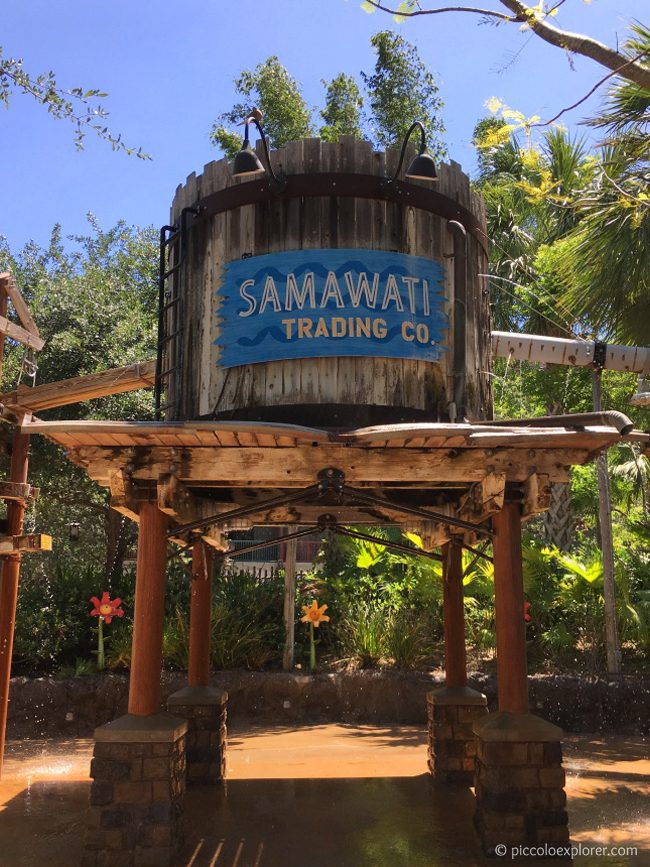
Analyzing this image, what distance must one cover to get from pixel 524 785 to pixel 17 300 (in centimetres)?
793

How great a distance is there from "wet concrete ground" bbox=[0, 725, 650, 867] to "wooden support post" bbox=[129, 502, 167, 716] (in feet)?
4.29

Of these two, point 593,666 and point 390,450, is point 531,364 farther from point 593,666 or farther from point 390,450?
point 390,450

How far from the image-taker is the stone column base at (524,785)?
240 inches

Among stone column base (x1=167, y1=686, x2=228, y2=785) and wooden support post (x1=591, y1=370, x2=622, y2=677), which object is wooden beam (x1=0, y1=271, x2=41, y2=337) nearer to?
stone column base (x1=167, y1=686, x2=228, y2=785)

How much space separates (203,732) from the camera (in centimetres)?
891

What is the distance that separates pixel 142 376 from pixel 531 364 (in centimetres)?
1081

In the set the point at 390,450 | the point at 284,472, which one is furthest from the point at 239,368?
the point at 390,450

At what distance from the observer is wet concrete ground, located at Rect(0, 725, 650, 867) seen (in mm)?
6281

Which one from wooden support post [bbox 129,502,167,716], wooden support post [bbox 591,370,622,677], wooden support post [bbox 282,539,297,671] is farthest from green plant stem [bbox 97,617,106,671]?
wooden support post [bbox 591,370,622,677]

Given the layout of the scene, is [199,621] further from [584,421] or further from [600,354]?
[600,354]

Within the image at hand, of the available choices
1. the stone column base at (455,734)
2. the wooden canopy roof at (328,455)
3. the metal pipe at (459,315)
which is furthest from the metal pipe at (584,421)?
the stone column base at (455,734)

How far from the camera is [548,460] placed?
6.57 m

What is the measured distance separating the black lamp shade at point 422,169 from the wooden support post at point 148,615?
3.58 metres

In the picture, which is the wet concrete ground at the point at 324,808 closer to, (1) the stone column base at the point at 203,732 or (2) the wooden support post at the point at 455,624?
(1) the stone column base at the point at 203,732
